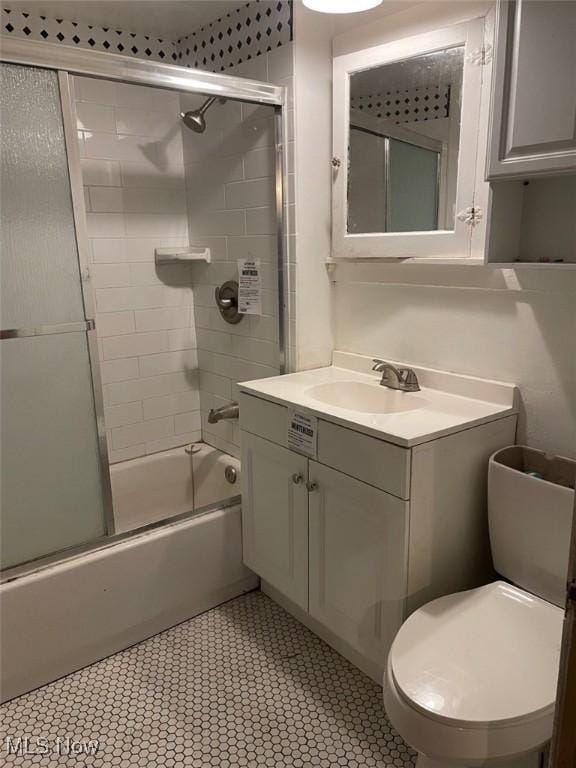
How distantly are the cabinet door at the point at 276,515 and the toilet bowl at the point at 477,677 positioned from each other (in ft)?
1.76

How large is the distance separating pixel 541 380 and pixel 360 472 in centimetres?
61

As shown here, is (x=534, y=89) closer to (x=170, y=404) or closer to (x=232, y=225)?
(x=232, y=225)

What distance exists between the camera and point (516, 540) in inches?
60.4

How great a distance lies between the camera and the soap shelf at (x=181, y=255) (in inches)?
103

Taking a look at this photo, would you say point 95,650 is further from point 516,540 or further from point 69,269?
point 516,540

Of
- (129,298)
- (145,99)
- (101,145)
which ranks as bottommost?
(129,298)

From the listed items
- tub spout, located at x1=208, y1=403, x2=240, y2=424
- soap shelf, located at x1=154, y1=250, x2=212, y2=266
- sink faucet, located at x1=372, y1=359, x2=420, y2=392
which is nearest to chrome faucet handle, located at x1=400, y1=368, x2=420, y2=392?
sink faucet, located at x1=372, y1=359, x2=420, y2=392

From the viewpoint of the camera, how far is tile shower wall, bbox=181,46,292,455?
2242mm

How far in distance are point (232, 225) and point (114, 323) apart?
29.1 inches

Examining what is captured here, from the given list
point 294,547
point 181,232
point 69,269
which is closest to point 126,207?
point 181,232

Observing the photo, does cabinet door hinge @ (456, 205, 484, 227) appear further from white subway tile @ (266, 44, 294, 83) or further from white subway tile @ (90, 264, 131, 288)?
white subway tile @ (90, 264, 131, 288)

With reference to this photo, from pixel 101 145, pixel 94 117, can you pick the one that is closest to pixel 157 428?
pixel 101 145

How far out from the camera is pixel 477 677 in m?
1.24

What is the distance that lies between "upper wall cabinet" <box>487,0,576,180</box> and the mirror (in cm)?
37
